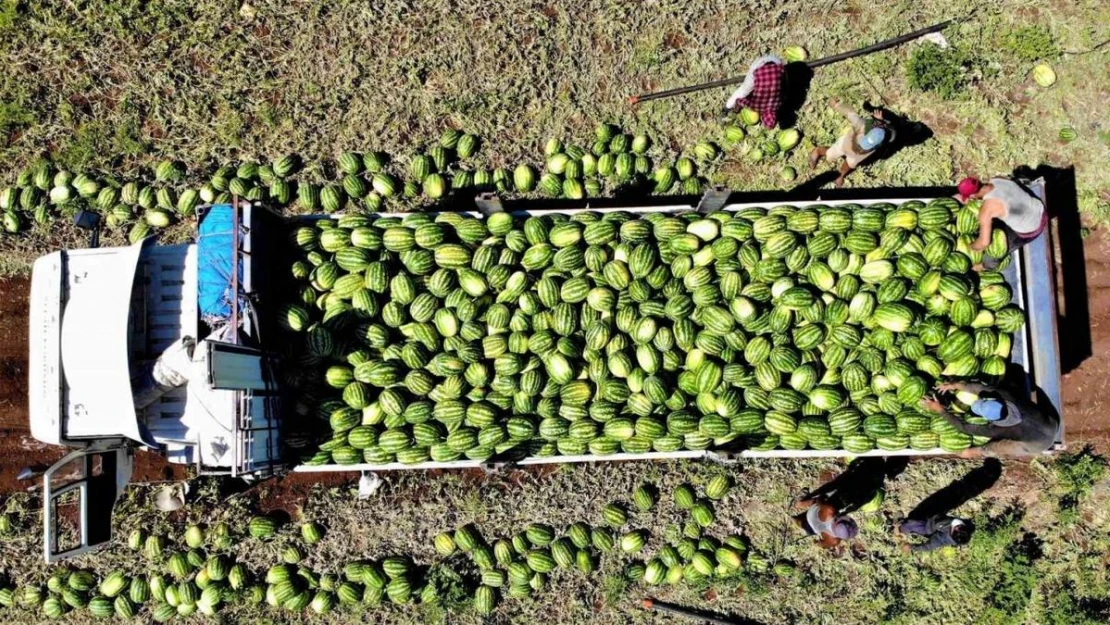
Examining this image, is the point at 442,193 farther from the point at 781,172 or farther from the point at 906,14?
the point at 906,14

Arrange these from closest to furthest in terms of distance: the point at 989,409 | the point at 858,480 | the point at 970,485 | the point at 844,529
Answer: the point at 989,409 → the point at 844,529 → the point at 858,480 → the point at 970,485

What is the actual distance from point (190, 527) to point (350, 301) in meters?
3.65

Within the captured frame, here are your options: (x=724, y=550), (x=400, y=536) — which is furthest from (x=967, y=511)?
(x=400, y=536)

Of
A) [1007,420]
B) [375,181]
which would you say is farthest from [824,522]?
[375,181]

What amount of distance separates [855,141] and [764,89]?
122 centimetres

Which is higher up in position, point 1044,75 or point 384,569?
point 1044,75

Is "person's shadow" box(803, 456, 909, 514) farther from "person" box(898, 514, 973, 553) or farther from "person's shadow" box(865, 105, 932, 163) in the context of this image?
"person's shadow" box(865, 105, 932, 163)

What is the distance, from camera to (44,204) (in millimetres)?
9344

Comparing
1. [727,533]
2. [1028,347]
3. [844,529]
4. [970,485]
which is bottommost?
[727,533]

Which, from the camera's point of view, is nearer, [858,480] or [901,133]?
[858,480]

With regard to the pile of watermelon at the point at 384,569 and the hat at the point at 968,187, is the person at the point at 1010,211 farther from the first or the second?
the pile of watermelon at the point at 384,569

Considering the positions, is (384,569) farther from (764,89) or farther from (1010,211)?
(1010,211)

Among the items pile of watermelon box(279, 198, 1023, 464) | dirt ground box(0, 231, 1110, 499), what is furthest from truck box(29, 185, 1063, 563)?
dirt ground box(0, 231, 1110, 499)

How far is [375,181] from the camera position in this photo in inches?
366
